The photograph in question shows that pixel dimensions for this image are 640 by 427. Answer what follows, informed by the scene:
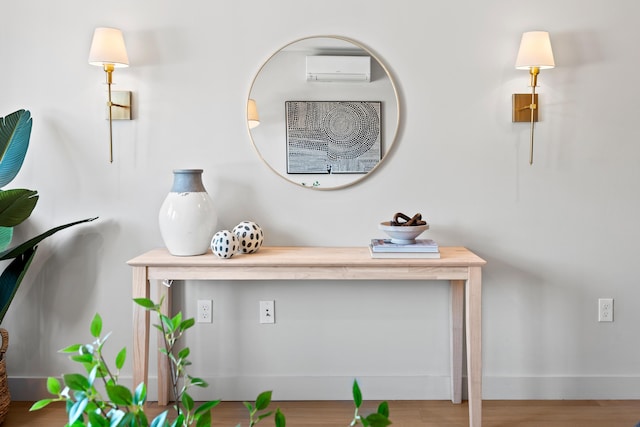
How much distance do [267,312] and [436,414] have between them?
0.88 metres

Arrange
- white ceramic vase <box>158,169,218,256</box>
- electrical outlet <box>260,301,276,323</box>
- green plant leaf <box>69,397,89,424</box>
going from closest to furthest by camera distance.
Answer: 1. green plant leaf <box>69,397,89,424</box>
2. white ceramic vase <box>158,169,218,256</box>
3. electrical outlet <box>260,301,276,323</box>

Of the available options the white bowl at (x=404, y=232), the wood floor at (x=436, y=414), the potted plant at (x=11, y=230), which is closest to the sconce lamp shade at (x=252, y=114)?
the white bowl at (x=404, y=232)

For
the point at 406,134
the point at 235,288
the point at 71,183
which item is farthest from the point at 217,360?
the point at 406,134

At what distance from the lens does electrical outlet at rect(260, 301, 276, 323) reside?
8.71 ft

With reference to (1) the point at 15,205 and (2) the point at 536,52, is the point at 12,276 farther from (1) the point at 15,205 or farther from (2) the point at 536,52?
(2) the point at 536,52

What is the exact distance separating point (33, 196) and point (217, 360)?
109 cm

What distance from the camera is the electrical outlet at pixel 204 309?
2.65m

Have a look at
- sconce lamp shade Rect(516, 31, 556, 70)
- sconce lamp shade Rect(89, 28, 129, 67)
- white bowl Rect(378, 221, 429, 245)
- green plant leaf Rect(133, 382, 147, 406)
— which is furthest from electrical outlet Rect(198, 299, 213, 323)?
green plant leaf Rect(133, 382, 147, 406)

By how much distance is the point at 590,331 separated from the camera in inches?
105

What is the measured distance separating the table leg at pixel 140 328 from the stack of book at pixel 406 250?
93cm

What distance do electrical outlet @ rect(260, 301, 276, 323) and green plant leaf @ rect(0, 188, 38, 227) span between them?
1.07m

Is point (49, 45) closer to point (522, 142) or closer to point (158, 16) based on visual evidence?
point (158, 16)

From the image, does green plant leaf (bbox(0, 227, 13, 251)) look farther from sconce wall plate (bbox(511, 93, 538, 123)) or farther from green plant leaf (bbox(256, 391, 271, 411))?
sconce wall plate (bbox(511, 93, 538, 123))

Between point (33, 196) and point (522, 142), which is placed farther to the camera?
point (522, 142)
